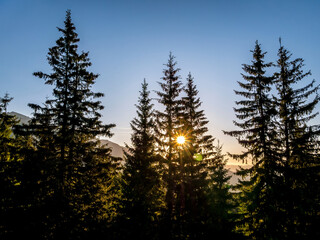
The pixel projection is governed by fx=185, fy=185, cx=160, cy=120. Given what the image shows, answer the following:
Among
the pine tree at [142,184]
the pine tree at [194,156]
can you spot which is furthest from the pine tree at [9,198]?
the pine tree at [194,156]

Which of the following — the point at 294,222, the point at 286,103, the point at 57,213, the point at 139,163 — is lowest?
the point at 294,222

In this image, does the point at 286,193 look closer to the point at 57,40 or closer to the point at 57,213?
the point at 57,213

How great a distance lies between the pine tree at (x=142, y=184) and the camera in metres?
9.34

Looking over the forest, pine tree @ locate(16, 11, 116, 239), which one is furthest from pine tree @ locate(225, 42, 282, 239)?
pine tree @ locate(16, 11, 116, 239)

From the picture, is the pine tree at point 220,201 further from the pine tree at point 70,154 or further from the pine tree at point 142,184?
the pine tree at point 70,154

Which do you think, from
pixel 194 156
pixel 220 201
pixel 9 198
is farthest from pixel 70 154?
A: pixel 220 201

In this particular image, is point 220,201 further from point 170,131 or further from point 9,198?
point 9,198

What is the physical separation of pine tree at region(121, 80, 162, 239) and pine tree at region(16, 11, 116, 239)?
208cm

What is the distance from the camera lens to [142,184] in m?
16.5

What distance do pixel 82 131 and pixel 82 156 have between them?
1.85m

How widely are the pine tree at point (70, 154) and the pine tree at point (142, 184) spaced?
2.08 metres

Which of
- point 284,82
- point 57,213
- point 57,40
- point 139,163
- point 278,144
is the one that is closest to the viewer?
point 57,213

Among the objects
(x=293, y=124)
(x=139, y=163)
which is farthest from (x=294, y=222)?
(x=139, y=163)

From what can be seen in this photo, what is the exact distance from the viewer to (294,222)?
38.4 feet
